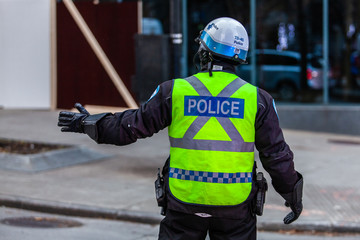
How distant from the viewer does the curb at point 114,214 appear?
7.20m

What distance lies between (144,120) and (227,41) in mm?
616

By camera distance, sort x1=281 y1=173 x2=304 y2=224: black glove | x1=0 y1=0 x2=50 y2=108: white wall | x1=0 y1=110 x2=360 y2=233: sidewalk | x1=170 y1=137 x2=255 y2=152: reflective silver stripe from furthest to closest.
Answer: x1=0 y1=0 x2=50 y2=108: white wall → x1=0 y1=110 x2=360 y2=233: sidewalk → x1=281 y1=173 x2=304 y2=224: black glove → x1=170 y1=137 x2=255 y2=152: reflective silver stripe

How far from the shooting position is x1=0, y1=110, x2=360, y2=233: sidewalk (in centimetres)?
745

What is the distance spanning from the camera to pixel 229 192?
3.45 meters

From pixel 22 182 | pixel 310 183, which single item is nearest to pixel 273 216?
pixel 310 183

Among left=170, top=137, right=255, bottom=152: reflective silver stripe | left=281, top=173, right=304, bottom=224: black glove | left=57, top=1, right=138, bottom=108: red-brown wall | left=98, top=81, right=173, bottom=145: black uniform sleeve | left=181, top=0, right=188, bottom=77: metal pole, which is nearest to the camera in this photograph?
left=170, top=137, right=255, bottom=152: reflective silver stripe

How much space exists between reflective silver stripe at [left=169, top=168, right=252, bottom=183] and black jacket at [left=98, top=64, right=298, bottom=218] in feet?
0.40

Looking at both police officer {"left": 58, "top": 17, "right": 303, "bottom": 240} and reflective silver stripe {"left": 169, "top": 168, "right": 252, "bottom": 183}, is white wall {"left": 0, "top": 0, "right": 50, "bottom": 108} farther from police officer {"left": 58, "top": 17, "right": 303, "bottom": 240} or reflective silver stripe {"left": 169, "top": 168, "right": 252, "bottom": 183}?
reflective silver stripe {"left": 169, "top": 168, "right": 252, "bottom": 183}

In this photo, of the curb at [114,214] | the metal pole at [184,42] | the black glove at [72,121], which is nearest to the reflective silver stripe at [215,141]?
the black glove at [72,121]

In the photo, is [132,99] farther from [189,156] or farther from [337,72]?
[189,156]

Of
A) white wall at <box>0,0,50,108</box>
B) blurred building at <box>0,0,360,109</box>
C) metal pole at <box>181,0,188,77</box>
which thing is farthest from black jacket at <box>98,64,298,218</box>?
white wall at <box>0,0,50,108</box>

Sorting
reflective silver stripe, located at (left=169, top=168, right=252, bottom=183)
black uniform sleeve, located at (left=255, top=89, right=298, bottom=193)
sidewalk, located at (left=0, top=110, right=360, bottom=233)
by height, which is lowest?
sidewalk, located at (left=0, top=110, right=360, bottom=233)

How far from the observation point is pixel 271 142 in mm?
3512

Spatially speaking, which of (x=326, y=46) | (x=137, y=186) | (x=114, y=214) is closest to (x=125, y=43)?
(x=326, y=46)
